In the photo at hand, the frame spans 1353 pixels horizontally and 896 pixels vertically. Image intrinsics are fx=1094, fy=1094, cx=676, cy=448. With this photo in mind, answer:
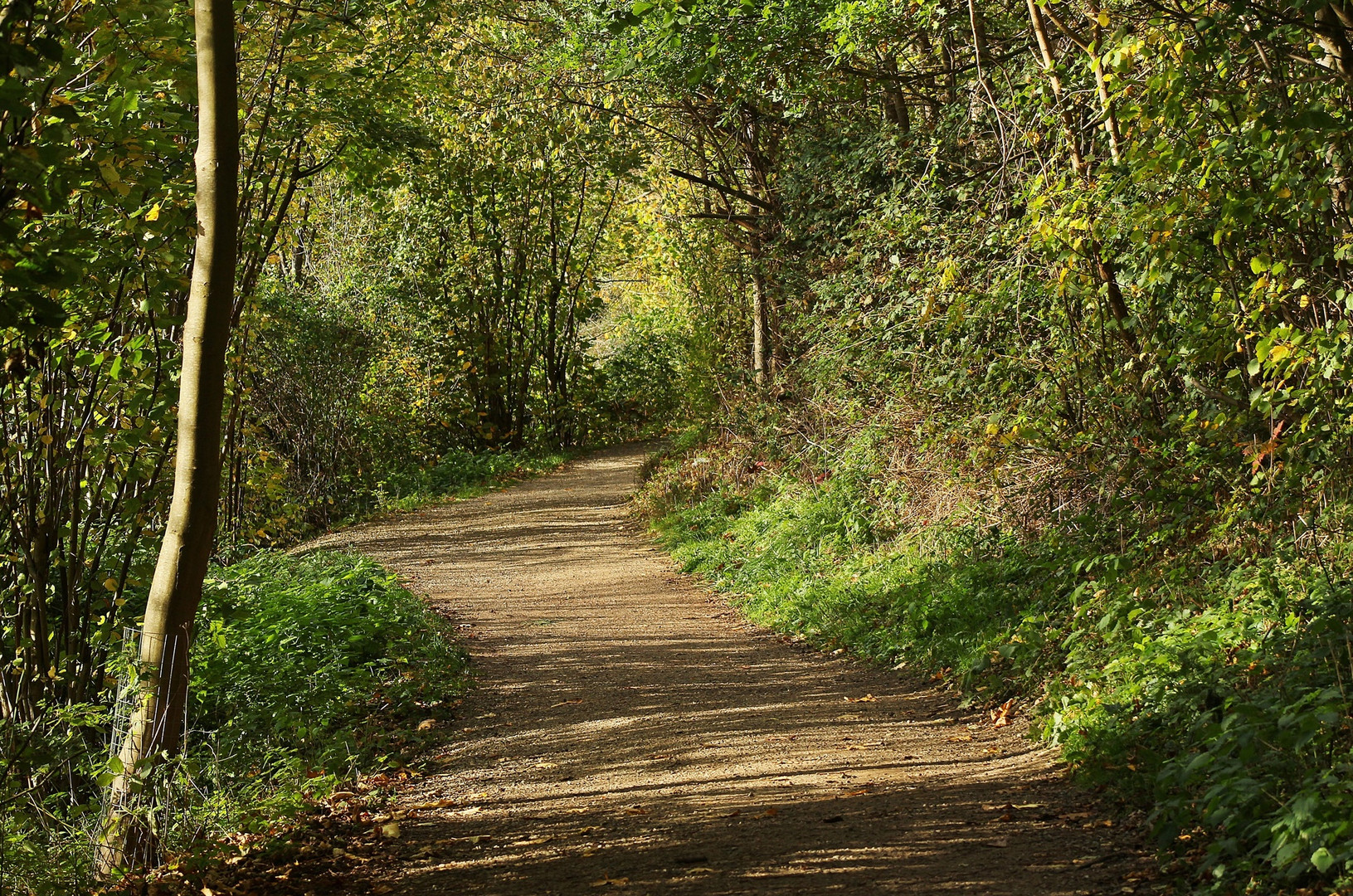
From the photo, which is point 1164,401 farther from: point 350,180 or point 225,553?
point 225,553

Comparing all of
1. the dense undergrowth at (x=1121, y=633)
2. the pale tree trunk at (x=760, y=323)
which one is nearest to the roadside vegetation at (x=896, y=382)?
the dense undergrowth at (x=1121, y=633)

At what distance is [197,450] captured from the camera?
4.55 m

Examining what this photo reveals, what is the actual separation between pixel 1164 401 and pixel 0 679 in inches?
294

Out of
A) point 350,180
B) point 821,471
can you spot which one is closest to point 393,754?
point 350,180

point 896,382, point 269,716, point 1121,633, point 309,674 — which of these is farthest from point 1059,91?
point 269,716

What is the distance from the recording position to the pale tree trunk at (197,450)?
4445 millimetres

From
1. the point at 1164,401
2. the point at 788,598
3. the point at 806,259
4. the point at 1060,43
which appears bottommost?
the point at 788,598

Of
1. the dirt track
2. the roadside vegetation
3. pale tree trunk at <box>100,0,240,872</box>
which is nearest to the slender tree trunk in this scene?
the roadside vegetation

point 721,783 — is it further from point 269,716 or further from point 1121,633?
point 269,716

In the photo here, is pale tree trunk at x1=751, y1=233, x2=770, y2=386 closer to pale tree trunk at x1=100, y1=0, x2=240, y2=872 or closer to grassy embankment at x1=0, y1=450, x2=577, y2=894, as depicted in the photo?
grassy embankment at x1=0, y1=450, x2=577, y2=894

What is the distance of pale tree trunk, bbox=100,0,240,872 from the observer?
445 centimetres

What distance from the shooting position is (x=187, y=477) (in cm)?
456

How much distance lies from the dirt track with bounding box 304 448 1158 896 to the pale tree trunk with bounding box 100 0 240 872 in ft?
3.93

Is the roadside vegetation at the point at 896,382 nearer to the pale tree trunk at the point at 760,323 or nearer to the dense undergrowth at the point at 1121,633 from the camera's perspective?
the dense undergrowth at the point at 1121,633
